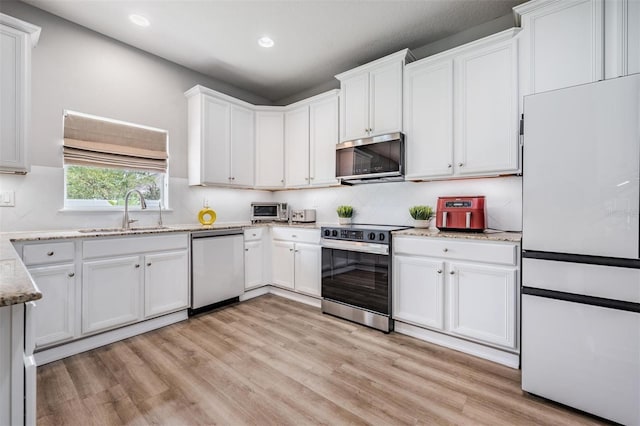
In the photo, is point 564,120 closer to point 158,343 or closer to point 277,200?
point 158,343

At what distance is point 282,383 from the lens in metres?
1.92

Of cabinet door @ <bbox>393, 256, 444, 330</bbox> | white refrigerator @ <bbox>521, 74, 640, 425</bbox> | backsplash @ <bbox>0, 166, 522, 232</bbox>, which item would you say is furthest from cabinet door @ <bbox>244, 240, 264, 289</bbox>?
white refrigerator @ <bbox>521, 74, 640, 425</bbox>

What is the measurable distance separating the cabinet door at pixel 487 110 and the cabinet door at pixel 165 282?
282 cm

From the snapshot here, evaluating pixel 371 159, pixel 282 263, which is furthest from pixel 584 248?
pixel 282 263

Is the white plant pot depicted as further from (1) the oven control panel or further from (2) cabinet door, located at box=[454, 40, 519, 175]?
(2) cabinet door, located at box=[454, 40, 519, 175]

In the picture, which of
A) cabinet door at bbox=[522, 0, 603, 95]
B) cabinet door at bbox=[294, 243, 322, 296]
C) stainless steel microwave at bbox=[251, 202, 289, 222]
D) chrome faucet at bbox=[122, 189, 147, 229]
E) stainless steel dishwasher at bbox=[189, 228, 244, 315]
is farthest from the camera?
stainless steel microwave at bbox=[251, 202, 289, 222]

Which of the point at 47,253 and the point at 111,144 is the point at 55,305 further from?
the point at 111,144

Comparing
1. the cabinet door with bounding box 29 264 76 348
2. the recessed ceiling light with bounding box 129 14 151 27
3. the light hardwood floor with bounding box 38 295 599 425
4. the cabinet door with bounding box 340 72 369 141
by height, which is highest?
the recessed ceiling light with bounding box 129 14 151 27

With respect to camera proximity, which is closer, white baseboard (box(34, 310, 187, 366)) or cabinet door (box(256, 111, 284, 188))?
white baseboard (box(34, 310, 187, 366))

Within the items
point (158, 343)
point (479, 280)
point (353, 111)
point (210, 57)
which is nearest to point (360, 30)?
point (353, 111)

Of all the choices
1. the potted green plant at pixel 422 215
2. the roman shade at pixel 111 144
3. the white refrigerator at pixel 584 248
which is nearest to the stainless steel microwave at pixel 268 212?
the roman shade at pixel 111 144

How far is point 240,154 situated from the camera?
3861 millimetres

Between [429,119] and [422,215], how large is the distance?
0.92 meters

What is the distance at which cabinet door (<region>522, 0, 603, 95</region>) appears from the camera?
2.00 m
